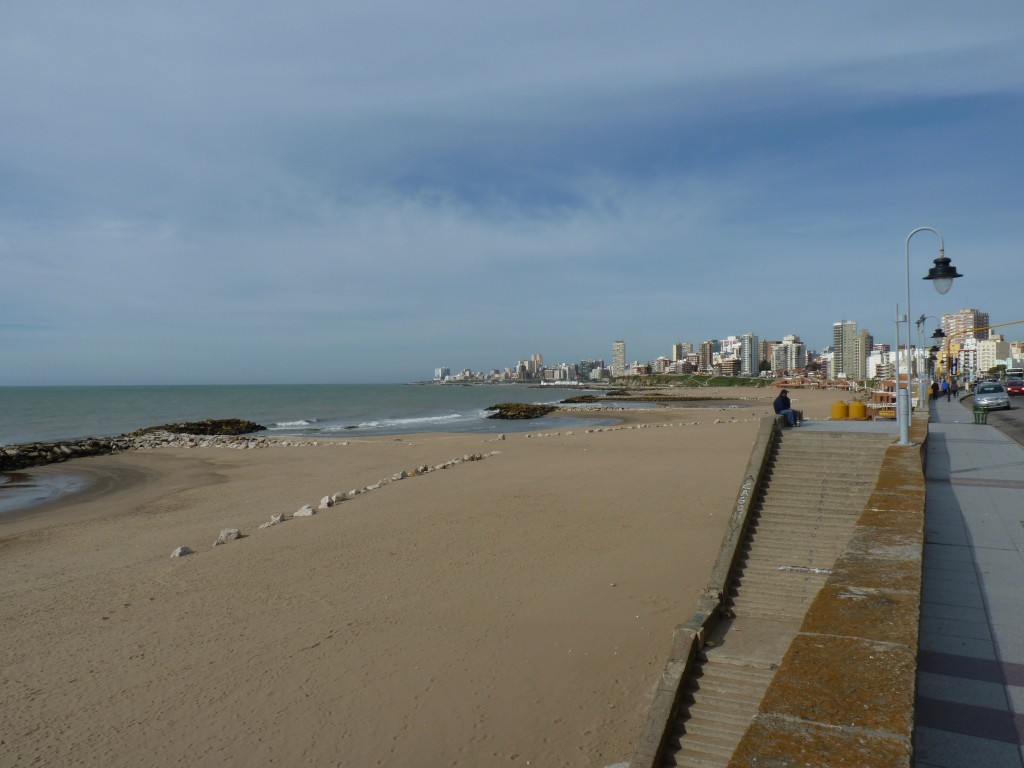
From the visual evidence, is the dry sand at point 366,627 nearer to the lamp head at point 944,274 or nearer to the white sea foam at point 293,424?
the lamp head at point 944,274

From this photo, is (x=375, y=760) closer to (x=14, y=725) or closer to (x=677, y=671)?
(x=677, y=671)

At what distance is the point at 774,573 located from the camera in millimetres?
7426

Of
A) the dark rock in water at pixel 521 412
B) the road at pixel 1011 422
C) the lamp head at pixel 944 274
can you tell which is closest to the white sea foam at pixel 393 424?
the dark rock in water at pixel 521 412

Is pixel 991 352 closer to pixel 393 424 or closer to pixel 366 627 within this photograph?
pixel 393 424

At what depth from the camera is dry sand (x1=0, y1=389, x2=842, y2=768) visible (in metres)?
5.59

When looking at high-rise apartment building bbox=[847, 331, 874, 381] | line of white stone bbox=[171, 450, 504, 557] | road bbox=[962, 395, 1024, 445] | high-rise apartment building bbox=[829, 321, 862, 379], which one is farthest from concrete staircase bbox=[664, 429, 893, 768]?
high-rise apartment building bbox=[829, 321, 862, 379]

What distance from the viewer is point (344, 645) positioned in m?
7.20

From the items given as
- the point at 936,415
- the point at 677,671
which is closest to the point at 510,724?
the point at 677,671

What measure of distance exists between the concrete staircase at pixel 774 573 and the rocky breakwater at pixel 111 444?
29925 millimetres

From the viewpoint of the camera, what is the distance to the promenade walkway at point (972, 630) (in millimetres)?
3773

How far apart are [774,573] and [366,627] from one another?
15.6ft

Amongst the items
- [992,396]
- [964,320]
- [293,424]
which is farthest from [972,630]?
[964,320]

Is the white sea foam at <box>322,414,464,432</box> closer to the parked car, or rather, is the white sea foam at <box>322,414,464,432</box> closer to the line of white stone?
the line of white stone

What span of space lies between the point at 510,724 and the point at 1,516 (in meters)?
17.8
